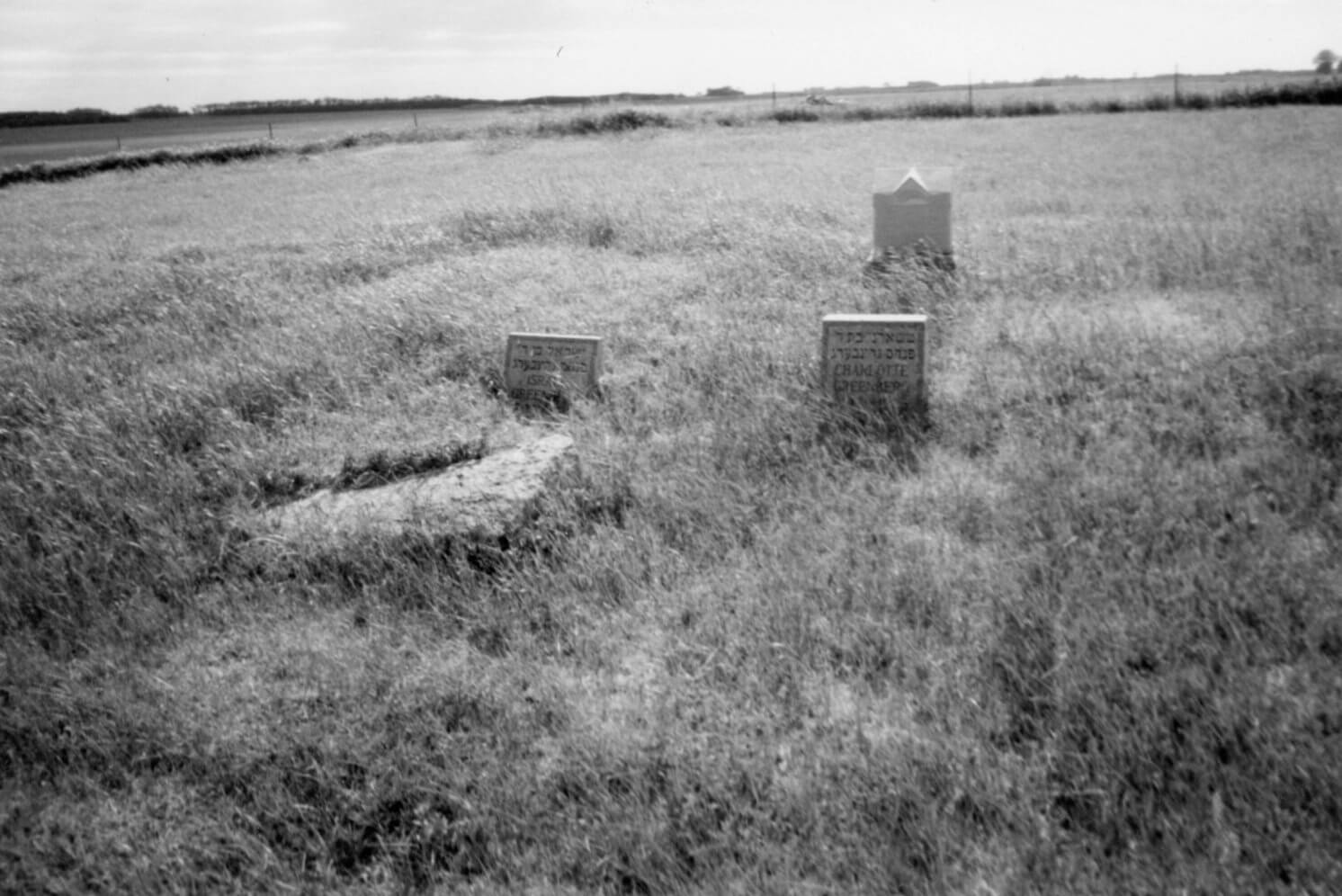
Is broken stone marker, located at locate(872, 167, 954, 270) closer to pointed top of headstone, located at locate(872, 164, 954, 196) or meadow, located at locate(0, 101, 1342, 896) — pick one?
pointed top of headstone, located at locate(872, 164, 954, 196)

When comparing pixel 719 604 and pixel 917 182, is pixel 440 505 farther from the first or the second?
pixel 917 182

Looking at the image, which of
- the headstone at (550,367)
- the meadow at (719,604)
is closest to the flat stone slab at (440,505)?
the meadow at (719,604)

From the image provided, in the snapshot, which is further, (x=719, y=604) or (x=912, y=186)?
(x=912, y=186)

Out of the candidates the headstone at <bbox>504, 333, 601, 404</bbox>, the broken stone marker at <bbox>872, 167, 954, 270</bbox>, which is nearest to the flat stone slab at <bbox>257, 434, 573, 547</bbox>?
the headstone at <bbox>504, 333, 601, 404</bbox>

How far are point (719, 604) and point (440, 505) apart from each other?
172cm

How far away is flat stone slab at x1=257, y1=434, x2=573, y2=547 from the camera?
4.96 metres

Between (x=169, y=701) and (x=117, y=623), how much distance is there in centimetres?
97

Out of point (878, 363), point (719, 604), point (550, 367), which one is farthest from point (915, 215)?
point (719, 604)

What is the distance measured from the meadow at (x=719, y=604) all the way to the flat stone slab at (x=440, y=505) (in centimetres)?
13

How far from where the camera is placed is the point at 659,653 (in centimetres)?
395

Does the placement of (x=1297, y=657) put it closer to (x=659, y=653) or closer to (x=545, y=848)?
(x=659, y=653)

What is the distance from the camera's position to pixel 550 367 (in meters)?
6.82

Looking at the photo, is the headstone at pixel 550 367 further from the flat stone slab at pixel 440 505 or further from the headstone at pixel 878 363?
the headstone at pixel 878 363

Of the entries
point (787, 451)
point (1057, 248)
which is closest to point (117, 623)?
point (787, 451)
